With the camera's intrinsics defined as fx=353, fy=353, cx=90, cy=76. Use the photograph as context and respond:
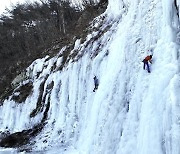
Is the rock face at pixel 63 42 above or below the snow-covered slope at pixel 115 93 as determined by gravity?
above

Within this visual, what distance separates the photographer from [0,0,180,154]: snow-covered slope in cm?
761

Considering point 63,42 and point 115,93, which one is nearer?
point 115,93

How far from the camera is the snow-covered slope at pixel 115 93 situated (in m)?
7.61

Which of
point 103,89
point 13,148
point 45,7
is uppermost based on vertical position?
point 45,7

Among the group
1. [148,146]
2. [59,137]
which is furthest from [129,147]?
[59,137]

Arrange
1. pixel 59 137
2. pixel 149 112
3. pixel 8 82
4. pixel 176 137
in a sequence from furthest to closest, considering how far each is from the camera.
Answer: pixel 8 82
pixel 59 137
pixel 149 112
pixel 176 137

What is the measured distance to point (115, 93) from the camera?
999 cm

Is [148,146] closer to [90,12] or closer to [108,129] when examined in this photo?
[108,129]

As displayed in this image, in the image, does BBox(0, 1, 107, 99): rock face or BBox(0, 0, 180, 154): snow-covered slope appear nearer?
BBox(0, 0, 180, 154): snow-covered slope

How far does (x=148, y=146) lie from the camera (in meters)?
7.32

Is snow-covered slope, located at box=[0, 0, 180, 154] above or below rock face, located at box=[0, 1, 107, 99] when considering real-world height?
below

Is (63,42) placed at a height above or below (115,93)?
above

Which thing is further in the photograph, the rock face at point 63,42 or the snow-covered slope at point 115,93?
the rock face at point 63,42

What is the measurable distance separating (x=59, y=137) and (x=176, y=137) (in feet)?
22.9
